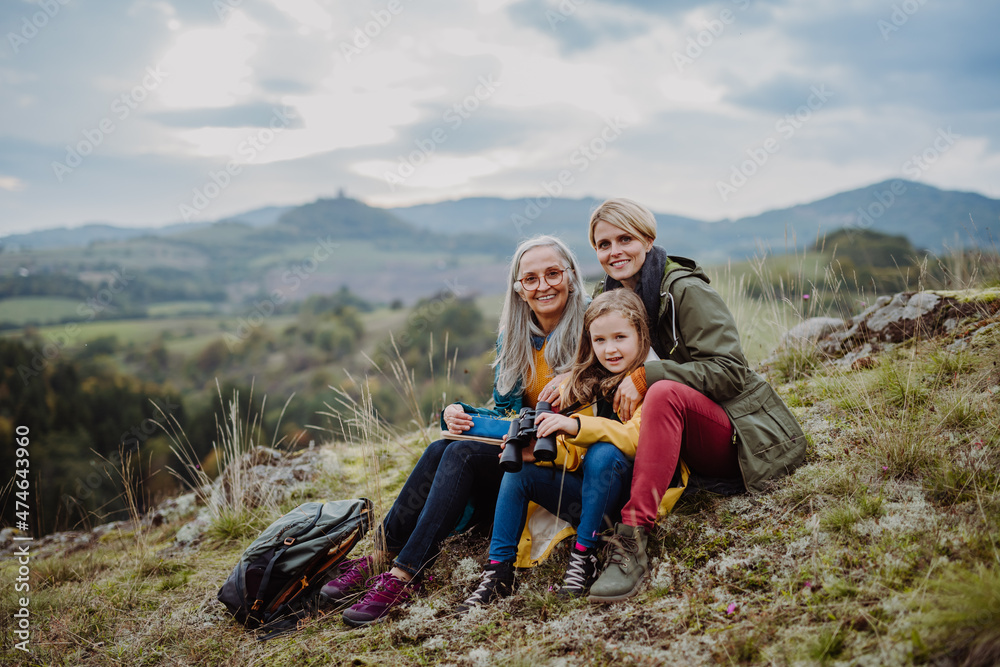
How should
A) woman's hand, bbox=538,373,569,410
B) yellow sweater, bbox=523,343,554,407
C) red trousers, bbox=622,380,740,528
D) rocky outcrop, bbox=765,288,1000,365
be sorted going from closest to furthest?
→ red trousers, bbox=622,380,740,528 → woman's hand, bbox=538,373,569,410 → yellow sweater, bbox=523,343,554,407 → rocky outcrop, bbox=765,288,1000,365

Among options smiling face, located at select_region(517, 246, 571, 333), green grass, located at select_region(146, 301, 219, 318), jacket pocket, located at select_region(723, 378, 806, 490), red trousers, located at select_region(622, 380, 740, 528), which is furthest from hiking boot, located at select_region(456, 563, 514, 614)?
green grass, located at select_region(146, 301, 219, 318)

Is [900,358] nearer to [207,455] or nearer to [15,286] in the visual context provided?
[207,455]

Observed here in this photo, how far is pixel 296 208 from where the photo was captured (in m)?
170

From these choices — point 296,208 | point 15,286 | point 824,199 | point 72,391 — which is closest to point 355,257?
point 296,208

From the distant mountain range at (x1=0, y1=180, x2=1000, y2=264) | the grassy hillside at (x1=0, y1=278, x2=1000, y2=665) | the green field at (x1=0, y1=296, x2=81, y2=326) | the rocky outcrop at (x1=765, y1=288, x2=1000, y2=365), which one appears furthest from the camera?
the green field at (x1=0, y1=296, x2=81, y2=326)

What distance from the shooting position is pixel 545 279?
112 inches

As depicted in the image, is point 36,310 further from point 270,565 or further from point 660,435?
point 660,435

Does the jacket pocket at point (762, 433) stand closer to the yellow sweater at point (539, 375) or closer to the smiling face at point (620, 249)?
the smiling face at point (620, 249)

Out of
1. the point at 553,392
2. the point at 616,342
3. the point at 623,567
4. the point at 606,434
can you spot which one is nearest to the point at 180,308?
the point at 553,392

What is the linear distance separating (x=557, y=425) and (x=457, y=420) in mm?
620

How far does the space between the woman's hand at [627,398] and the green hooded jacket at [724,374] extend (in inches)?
4.2

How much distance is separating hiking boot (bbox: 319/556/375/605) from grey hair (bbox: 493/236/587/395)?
3.59ft

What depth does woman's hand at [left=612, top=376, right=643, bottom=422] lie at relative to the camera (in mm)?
2381

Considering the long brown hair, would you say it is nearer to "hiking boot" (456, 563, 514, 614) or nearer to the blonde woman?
the blonde woman
